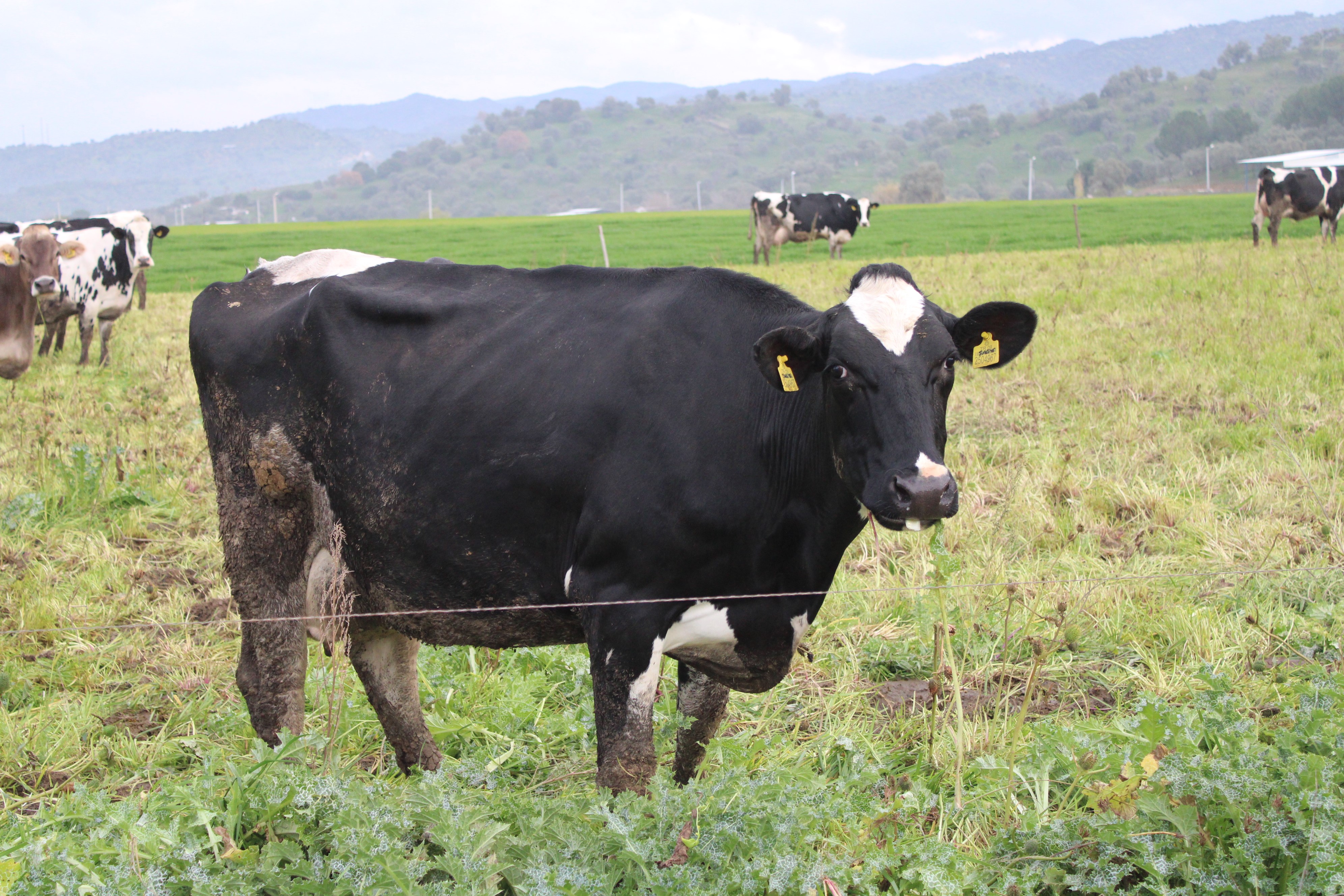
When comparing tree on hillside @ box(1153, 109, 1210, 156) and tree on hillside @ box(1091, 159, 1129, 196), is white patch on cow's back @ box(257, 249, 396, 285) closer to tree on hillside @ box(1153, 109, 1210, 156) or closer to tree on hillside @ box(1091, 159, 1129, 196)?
tree on hillside @ box(1091, 159, 1129, 196)

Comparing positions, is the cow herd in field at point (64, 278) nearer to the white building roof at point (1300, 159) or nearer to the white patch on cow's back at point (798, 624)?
the white patch on cow's back at point (798, 624)

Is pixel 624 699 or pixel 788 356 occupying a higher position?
pixel 788 356

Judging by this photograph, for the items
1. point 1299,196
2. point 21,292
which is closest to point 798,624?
point 21,292

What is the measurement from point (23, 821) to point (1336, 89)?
167 metres

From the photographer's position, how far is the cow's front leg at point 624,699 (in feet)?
11.6

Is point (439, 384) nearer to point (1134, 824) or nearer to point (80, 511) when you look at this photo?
point (1134, 824)

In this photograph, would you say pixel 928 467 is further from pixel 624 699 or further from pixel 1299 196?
pixel 1299 196

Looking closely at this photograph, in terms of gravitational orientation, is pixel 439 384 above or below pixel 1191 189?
below

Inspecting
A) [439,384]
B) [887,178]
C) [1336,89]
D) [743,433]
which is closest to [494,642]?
[439,384]

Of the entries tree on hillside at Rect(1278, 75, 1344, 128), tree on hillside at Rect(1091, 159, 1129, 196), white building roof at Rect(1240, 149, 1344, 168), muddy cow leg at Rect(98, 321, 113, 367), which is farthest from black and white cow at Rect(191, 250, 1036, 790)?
tree on hillside at Rect(1278, 75, 1344, 128)

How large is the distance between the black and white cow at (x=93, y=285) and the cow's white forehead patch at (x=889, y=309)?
44.7 feet

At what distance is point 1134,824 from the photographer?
323cm

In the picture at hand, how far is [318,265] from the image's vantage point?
469 cm

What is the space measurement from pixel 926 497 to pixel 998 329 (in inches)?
42.6
